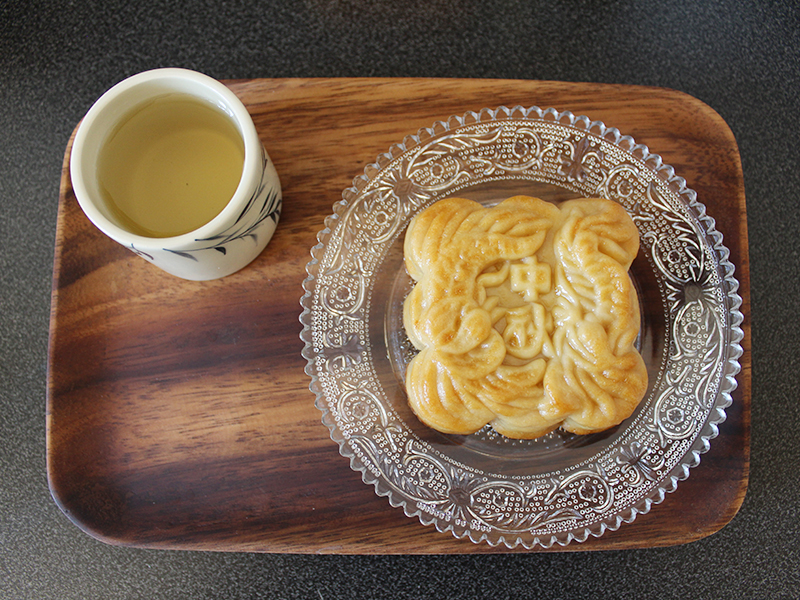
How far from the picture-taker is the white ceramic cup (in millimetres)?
766

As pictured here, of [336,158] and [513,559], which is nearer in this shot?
[336,158]

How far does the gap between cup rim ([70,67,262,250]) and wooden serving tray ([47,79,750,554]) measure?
0.63ft

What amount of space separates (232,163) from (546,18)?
847mm

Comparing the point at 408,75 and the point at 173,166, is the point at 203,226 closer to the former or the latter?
the point at 173,166

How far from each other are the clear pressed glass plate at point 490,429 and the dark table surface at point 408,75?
36 cm

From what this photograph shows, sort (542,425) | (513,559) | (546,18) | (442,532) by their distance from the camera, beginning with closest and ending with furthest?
(542,425), (442,532), (513,559), (546,18)

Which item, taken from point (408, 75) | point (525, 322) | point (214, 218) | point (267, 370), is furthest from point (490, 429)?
point (408, 75)

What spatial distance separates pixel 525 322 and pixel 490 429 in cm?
22

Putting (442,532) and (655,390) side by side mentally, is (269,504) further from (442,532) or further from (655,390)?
(655,390)

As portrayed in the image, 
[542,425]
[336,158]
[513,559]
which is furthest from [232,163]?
[513,559]

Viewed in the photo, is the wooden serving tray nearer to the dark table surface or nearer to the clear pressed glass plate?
the clear pressed glass plate

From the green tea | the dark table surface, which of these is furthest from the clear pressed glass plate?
the dark table surface

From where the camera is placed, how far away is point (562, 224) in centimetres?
84

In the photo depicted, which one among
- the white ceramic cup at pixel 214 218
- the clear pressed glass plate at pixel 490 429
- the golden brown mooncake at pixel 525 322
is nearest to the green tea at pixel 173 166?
the white ceramic cup at pixel 214 218
